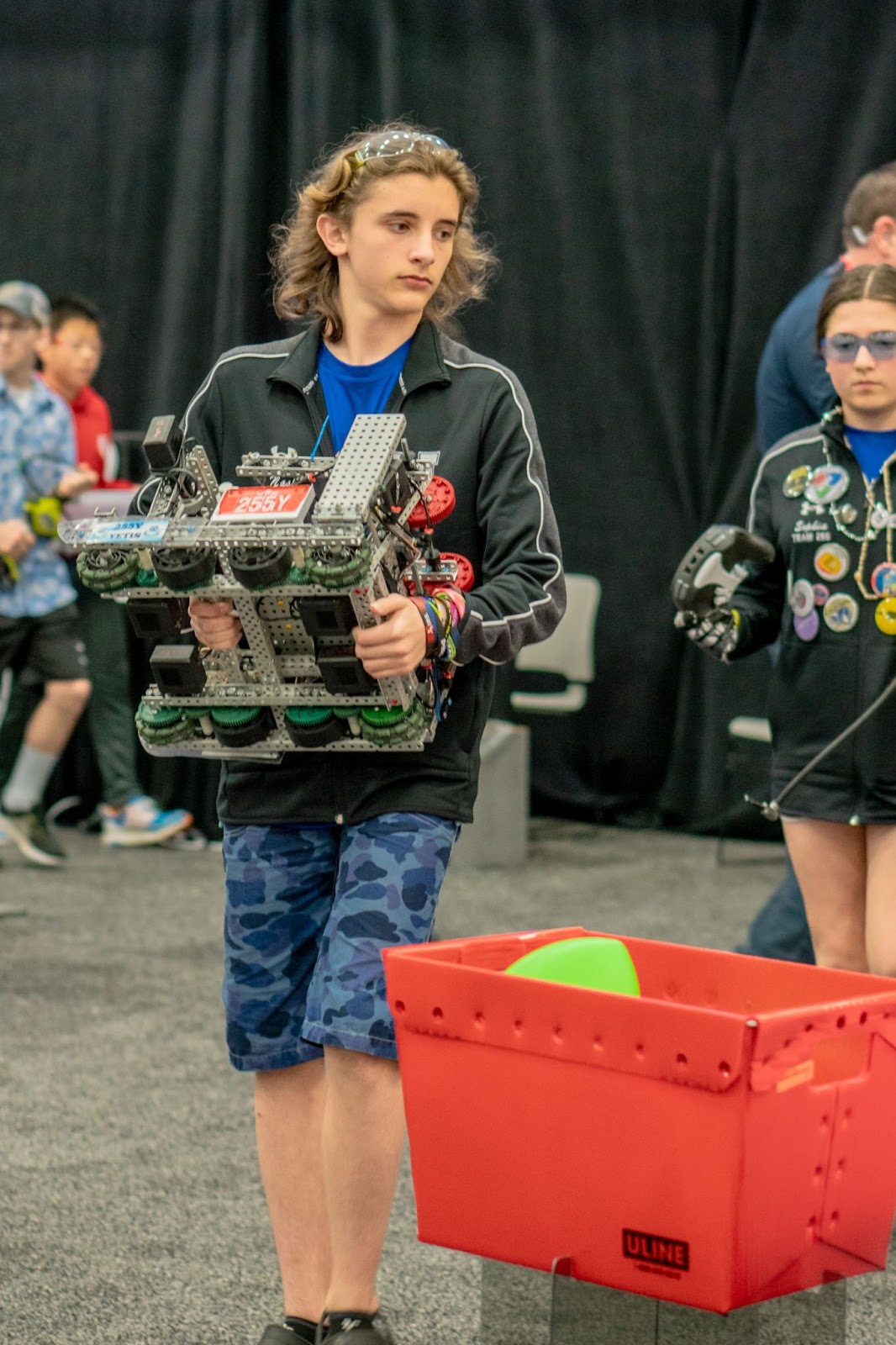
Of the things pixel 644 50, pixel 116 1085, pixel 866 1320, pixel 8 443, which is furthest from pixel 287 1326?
pixel 644 50

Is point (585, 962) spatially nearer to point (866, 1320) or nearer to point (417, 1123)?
point (417, 1123)

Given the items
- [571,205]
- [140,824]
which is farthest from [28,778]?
[571,205]

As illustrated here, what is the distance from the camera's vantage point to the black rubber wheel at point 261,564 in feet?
6.07

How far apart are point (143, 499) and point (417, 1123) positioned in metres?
0.83

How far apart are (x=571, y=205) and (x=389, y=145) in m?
4.64

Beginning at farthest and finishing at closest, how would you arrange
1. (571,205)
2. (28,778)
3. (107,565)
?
(571,205) → (28,778) → (107,565)

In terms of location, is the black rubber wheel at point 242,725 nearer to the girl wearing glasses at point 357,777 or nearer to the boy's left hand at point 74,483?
the girl wearing glasses at point 357,777

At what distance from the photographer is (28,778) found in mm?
5801

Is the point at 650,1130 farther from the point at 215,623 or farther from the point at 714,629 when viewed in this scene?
the point at 714,629

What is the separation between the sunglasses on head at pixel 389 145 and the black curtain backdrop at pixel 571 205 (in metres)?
4.33

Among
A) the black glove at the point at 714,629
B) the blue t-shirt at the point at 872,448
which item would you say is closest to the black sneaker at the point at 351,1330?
the black glove at the point at 714,629

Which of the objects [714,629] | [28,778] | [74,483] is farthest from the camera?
[28,778]

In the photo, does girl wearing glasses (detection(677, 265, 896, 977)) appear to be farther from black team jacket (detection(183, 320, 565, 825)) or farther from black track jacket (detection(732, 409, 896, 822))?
black team jacket (detection(183, 320, 565, 825))

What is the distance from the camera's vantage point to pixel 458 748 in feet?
7.14
